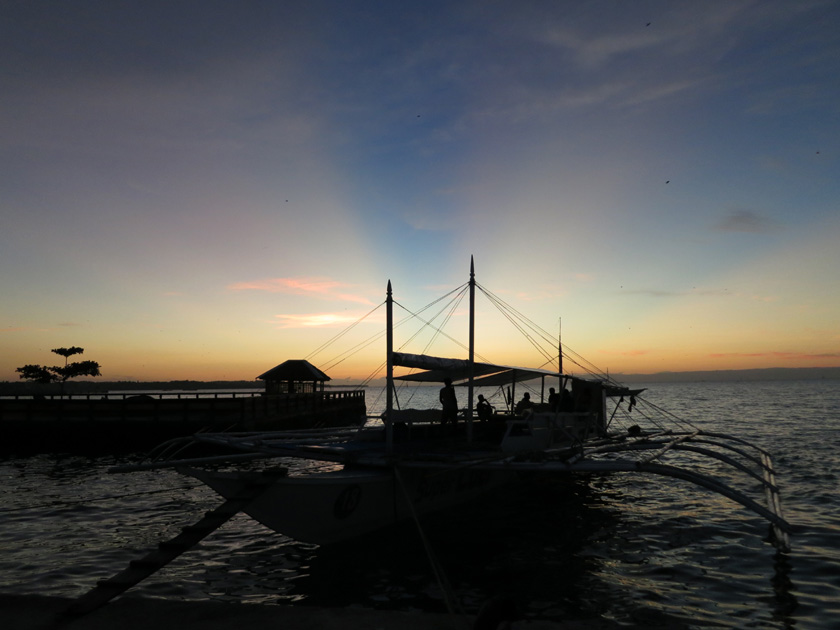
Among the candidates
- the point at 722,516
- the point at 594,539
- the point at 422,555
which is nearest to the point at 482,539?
the point at 422,555

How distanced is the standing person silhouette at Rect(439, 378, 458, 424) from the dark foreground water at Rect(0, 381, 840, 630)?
2835 millimetres

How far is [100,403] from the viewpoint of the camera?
1375 inches

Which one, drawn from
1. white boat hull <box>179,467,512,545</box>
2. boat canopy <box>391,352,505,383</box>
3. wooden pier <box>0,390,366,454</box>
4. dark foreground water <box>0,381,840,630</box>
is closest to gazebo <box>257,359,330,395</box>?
wooden pier <box>0,390,366,454</box>

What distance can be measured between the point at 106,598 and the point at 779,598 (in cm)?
1137

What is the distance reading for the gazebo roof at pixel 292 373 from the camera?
1911 inches

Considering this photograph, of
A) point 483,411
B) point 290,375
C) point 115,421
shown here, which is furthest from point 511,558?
point 290,375

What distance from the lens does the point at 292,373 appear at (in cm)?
4912

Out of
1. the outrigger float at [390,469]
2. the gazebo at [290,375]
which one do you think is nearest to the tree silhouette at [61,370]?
the gazebo at [290,375]

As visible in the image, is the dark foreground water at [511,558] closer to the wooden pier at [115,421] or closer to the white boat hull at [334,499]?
the white boat hull at [334,499]

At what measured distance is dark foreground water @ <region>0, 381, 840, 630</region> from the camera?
965 centimetres

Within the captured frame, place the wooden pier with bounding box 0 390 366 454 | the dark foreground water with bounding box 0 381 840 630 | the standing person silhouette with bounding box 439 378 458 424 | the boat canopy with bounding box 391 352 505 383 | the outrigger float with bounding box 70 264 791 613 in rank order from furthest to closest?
the wooden pier with bounding box 0 390 366 454 → the standing person silhouette with bounding box 439 378 458 424 → the boat canopy with bounding box 391 352 505 383 → the outrigger float with bounding box 70 264 791 613 → the dark foreground water with bounding box 0 381 840 630

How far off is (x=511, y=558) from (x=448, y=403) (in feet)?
18.7

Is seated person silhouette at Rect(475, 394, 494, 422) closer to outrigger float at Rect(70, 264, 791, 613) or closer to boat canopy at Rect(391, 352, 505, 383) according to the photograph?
outrigger float at Rect(70, 264, 791, 613)

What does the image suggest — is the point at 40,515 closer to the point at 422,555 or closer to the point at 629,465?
the point at 422,555
